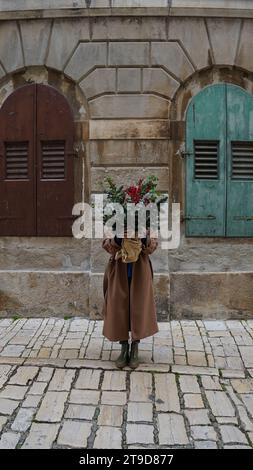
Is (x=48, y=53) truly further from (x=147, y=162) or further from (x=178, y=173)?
(x=178, y=173)

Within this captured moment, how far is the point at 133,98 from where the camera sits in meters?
6.16

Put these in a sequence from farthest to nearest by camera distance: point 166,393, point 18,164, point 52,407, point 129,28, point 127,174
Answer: point 18,164, point 127,174, point 129,28, point 166,393, point 52,407

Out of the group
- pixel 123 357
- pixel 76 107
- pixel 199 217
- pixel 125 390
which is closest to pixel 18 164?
pixel 76 107

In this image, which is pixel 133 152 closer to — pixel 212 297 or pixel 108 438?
pixel 212 297

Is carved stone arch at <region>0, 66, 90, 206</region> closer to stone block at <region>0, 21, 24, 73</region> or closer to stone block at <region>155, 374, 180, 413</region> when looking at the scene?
stone block at <region>0, 21, 24, 73</region>

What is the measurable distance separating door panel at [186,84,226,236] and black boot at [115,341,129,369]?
7.42 ft

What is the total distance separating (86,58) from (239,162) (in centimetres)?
261

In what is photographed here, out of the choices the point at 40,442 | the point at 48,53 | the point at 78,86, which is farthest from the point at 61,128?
the point at 40,442

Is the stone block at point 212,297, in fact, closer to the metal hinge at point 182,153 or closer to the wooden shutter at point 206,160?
the wooden shutter at point 206,160

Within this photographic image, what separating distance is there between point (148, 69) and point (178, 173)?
1496 mm

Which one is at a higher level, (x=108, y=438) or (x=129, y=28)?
(x=129, y=28)

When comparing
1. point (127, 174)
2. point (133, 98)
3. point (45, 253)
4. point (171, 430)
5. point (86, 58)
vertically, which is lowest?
point (171, 430)

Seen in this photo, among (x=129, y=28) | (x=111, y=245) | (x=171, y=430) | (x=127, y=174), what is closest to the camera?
(x=171, y=430)

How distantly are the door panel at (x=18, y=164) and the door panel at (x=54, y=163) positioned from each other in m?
0.12
